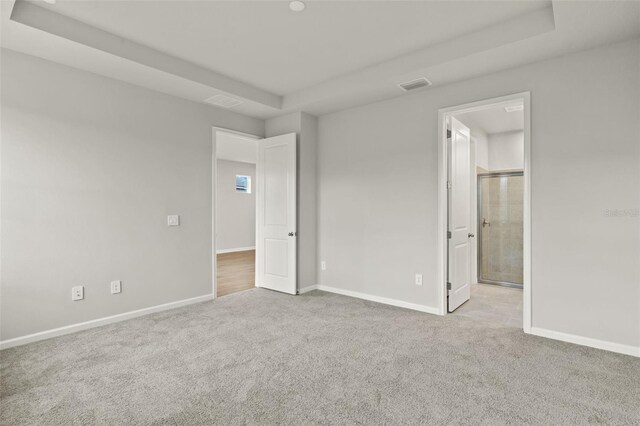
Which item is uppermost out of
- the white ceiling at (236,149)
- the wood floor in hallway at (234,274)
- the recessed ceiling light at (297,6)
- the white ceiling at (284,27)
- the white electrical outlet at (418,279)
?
the white ceiling at (284,27)

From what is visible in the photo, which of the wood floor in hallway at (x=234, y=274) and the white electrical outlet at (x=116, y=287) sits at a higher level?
the white electrical outlet at (x=116, y=287)

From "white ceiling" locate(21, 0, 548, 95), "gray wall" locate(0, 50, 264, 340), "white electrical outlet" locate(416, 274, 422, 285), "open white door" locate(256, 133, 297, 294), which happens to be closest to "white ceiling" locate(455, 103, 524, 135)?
"white ceiling" locate(21, 0, 548, 95)

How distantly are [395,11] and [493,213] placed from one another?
4025 millimetres

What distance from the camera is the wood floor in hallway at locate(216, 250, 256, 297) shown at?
16.4ft

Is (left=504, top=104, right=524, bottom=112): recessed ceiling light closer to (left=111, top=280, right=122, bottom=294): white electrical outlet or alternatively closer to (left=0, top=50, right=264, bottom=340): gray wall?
(left=0, top=50, right=264, bottom=340): gray wall

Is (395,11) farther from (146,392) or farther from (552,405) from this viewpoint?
(146,392)

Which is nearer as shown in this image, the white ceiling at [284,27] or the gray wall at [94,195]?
the white ceiling at [284,27]

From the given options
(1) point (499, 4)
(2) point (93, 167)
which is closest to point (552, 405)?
(1) point (499, 4)

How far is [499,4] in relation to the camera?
252 centimetres

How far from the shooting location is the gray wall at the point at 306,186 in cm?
466

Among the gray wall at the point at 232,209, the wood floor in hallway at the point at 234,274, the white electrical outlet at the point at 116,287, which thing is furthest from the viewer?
the gray wall at the point at 232,209

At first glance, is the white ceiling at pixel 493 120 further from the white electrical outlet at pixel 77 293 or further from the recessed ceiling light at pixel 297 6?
the white electrical outlet at pixel 77 293

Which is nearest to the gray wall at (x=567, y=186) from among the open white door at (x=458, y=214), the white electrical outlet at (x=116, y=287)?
the open white door at (x=458, y=214)

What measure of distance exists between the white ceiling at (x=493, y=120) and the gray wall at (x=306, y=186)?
200 centimetres
